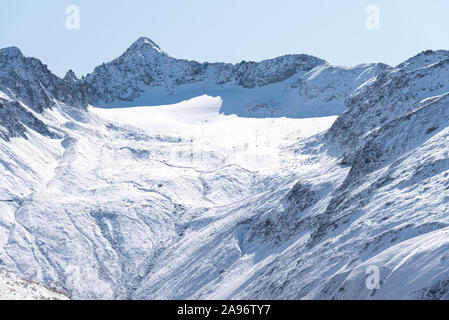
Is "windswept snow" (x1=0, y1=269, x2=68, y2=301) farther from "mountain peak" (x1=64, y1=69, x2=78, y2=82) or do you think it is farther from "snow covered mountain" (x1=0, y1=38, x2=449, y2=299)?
"mountain peak" (x1=64, y1=69, x2=78, y2=82)

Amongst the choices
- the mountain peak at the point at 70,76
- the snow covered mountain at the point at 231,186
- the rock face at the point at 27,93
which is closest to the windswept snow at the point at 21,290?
the snow covered mountain at the point at 231,186

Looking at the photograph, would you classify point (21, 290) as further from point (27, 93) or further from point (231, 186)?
point (27, 93)

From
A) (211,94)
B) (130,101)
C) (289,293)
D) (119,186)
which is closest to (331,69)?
(211,94)

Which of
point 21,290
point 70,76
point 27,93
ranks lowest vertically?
point 21,290

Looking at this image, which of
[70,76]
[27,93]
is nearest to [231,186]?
[27,93]

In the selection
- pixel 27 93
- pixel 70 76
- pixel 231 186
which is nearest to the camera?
pixel 231 186

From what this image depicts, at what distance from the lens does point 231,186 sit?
106688 millimetres

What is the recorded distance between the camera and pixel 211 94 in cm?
18050

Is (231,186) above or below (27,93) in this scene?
below

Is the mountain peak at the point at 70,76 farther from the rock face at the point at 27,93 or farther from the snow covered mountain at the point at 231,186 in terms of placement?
the rock face at the point at 27,93

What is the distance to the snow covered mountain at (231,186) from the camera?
4772 cm
